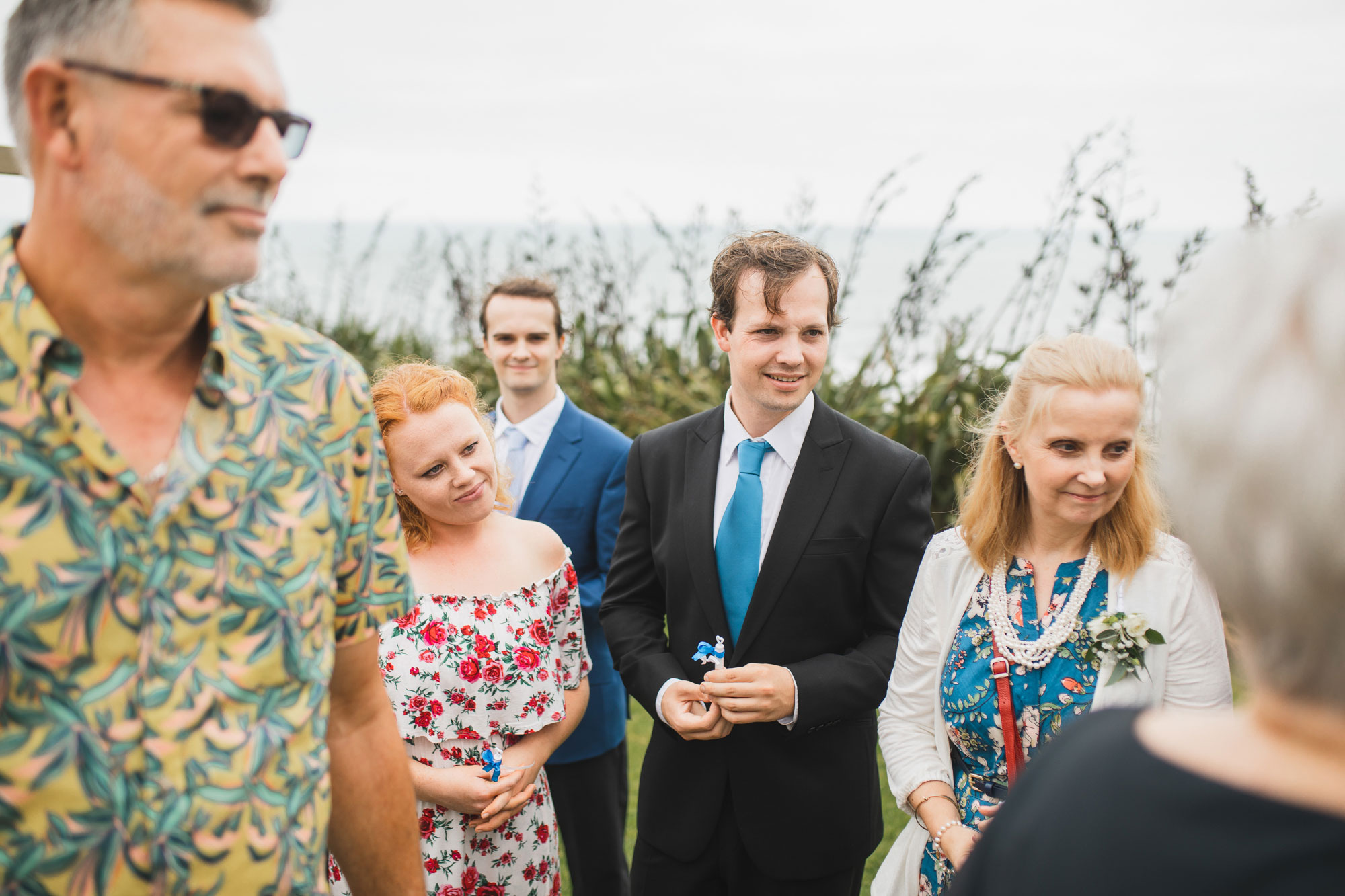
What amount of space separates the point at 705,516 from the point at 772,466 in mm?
249

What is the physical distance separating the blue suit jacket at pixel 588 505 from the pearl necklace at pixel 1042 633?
1.59 m

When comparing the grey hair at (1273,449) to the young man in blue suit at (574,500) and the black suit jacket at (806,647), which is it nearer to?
the black suit jacket at (806,647)

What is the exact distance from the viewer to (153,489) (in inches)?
45.6

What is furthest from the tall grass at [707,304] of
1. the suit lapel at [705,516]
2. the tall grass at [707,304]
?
the suit lapel at [705,516]

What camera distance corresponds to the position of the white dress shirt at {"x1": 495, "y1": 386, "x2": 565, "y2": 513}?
3.62 m

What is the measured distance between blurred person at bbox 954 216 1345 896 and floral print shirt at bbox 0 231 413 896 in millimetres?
900

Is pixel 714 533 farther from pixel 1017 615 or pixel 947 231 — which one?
pixel 947 231

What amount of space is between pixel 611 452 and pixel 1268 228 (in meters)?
2.83

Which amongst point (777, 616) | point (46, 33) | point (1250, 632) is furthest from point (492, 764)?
point (1250, 632)

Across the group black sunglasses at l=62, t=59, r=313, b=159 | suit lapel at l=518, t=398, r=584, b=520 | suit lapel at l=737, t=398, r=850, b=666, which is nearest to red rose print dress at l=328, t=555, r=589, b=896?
suit lapel at l=737, t=398, r=850, b=666

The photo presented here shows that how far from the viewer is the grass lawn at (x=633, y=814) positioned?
3621 millimetres

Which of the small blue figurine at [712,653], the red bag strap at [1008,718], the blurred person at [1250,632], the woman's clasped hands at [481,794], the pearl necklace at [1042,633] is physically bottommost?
the woman's clasped hands at [481,794]

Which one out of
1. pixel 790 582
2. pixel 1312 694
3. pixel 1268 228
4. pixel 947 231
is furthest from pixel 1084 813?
pixel 947 231

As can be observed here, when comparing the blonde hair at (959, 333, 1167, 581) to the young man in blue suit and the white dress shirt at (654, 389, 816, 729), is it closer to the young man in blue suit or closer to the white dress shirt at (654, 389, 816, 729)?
the white dress shirt at (654, 389, 816, 729)
